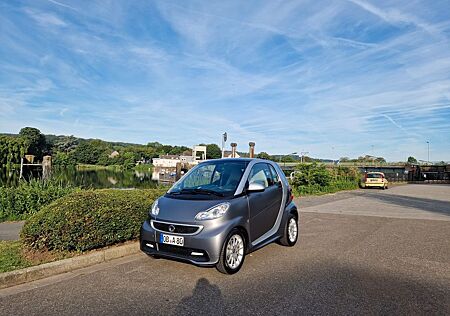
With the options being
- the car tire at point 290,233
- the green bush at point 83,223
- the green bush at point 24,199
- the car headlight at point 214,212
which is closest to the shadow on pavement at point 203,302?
the car headlight at point 214,212

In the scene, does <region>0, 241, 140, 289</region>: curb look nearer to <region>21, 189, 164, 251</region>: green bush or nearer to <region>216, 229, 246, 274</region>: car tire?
<region>21, 189, 164, 251</region>: green bush

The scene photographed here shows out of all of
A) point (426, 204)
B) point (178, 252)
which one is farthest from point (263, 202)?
point (426, 204)

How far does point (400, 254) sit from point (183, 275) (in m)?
4.12

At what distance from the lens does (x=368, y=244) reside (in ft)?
22.3

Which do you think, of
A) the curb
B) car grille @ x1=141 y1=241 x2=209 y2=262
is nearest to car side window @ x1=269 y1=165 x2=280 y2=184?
car grille @ x1=141 y1=241 x2=209 y2=262

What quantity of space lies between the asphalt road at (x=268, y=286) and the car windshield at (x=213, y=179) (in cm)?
120

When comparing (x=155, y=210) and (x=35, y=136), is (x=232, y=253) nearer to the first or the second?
(x=155, y=210)

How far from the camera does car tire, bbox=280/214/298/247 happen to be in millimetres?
6316

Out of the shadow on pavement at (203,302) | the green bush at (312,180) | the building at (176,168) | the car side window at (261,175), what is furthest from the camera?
the green bush at (312,180)

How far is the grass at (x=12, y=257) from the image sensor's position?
14.5ft

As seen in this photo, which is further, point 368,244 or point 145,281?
point 368,244

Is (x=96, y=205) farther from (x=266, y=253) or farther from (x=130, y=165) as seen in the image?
(x=130, y=165)

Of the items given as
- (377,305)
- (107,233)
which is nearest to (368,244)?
(377,305)

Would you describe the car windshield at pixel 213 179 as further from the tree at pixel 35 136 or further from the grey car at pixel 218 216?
the tree at pixel 35 136
